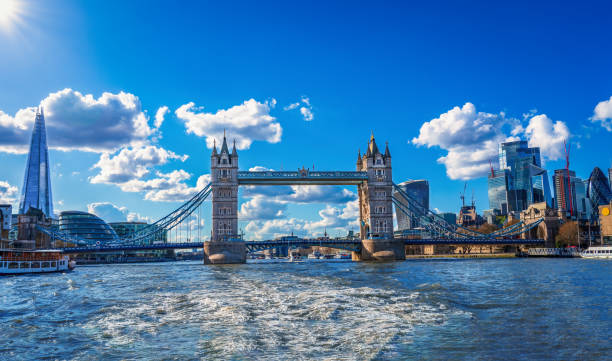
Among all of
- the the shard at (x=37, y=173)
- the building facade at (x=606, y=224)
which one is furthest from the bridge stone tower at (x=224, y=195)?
the building facade at (x=606, y=224)

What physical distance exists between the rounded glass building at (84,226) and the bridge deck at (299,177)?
80.2m

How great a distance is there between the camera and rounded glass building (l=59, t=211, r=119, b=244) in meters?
147

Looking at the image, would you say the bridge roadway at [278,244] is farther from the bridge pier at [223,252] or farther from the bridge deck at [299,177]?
the bridge deck at [299,177]

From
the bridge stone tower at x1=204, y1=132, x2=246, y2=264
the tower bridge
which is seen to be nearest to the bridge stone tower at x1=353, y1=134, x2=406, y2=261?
the tower bridge

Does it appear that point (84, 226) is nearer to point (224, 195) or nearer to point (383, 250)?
point (224, 195)

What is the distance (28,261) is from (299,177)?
43010 millimetres

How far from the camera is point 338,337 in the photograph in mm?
14094

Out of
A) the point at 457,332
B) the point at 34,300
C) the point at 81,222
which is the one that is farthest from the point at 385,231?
the point at 81,222

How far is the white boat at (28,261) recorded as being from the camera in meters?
54.5

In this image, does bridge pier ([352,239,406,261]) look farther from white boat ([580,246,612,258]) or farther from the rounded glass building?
the rounded glass building

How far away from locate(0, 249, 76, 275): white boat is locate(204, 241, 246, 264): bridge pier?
68.6 feet

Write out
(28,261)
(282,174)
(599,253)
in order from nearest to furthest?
(28,261) → (599,253) → (282,174)

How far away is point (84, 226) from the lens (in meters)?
148

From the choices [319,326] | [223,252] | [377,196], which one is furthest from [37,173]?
[319,326]
